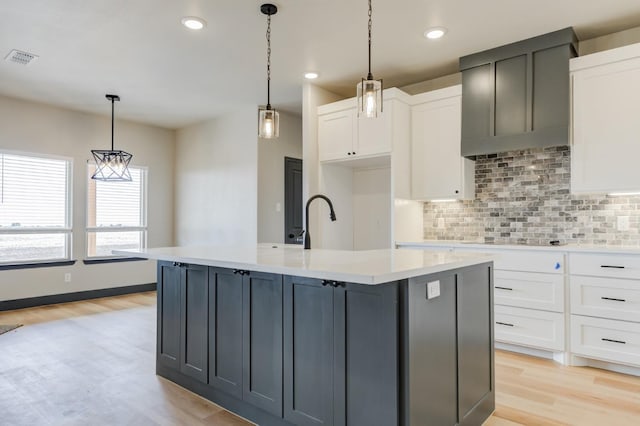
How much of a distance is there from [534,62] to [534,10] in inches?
21.3

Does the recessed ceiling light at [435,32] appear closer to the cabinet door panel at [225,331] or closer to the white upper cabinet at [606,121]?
the white upper cabinet at [606,121]

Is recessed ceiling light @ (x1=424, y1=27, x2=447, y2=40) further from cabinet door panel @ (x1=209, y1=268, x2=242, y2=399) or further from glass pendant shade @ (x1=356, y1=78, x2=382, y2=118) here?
cabinet door panel @ (x1=209, y1=268, x2=242, y2=399)

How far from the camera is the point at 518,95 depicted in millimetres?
3537

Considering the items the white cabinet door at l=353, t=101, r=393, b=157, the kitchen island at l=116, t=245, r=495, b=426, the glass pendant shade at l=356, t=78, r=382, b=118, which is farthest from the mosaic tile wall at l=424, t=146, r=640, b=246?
the glass pendant shade at l=356, t=78, r=382, b=118

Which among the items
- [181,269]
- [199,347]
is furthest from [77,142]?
[199,347]

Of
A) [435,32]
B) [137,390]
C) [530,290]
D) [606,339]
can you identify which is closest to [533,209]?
[530,290]

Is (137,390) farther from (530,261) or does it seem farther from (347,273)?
(530,261)

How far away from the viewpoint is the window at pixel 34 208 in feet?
17.0

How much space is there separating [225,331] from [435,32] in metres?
2.82

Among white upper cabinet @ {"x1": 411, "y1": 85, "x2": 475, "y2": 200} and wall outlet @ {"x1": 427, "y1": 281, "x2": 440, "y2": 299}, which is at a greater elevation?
white upper cabinet @ {"x1": 411, "y1": 85, "x2": 475, "y2": 200}

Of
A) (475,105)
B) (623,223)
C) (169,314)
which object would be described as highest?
(475,105)

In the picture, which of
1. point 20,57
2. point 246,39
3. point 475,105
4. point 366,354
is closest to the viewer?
point 366,354

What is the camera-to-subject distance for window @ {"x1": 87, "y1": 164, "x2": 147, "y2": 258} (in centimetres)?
598

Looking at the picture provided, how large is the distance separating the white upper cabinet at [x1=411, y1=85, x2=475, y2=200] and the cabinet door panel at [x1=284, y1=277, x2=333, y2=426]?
97.9 inches
